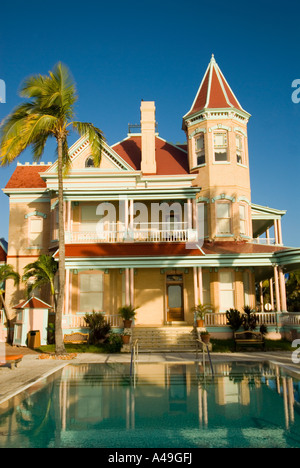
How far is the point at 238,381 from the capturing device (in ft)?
37.6

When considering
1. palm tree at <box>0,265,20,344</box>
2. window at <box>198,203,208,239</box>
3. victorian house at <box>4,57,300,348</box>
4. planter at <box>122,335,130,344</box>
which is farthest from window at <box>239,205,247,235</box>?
palm tree at <box>0,265,20,344</box>

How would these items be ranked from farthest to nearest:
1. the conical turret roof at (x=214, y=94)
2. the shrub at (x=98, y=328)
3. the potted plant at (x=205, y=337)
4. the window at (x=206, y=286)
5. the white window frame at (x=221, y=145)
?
the conical turret roof at (x=214, y=94), the white window frame at (x=221, y=145), the window at (x=206, y=286), the shrub at (x=98, y=328), the potted plant at (x=205, y=337)

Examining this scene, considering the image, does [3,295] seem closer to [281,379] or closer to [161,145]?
[161,145]

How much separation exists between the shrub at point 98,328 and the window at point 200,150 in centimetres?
1204

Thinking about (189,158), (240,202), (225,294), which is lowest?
(225,294)

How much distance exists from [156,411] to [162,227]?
670 inches

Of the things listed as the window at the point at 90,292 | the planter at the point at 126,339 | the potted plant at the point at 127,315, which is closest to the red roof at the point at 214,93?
the window at the point at 90,292

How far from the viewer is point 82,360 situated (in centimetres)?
1616

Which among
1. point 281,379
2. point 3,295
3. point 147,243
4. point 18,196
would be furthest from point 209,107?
point 281,379

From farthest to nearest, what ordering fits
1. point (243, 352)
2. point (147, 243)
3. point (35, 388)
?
point (147, 243) < point (243, 352) < point (35, 388)

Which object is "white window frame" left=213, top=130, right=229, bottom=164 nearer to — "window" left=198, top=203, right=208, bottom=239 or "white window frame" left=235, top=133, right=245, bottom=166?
"white window frame" left=235, top=133, right=245, bottom=166

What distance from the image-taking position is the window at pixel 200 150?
26672 millimetres

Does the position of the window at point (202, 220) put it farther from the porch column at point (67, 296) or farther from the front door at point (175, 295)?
the porch column at point (67, 296)

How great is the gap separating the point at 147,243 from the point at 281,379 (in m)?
12.8
